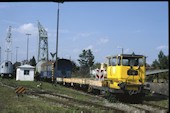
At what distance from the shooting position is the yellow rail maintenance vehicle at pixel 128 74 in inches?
691

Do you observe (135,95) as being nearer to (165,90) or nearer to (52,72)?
(165,90)

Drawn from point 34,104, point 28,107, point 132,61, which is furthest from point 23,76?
point 28,107

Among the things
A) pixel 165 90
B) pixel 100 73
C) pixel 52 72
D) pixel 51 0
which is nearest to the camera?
pixel 51 0

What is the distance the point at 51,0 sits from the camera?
346 centimetres

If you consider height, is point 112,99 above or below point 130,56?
below

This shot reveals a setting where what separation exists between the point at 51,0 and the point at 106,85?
15678 mm

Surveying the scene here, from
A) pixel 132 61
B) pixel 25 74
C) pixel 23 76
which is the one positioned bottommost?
pixel 23 76

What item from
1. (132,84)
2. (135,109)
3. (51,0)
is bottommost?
(135,109)

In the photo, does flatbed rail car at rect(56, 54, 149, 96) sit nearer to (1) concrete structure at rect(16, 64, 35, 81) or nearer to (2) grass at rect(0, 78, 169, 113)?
(2) grass at rect(0, 78, 169, 113)

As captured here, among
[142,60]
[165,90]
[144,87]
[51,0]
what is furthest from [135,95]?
[51,0]

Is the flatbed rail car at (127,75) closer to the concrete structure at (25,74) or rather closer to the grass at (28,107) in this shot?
the grass at (28,107)

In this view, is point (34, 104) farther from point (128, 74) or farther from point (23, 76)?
point (23, 76)

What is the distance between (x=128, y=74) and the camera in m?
18.0

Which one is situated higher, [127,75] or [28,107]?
[127,75]
